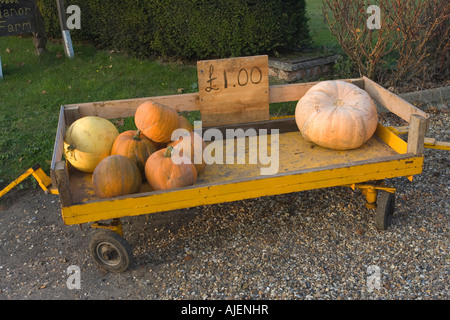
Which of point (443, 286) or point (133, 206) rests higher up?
point (133, 206)

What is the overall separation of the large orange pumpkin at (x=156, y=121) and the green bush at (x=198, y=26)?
11.2 feet

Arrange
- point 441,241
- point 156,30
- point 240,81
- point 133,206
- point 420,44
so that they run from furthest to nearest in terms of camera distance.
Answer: point 156,30
point 420,44
point 240,81
point 441,241
point 133,206

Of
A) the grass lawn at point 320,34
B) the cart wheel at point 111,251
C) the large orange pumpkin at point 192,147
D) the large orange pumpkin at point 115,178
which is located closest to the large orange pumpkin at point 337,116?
the large orange pumpkin at point 192,147

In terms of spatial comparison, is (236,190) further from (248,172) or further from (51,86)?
(51,86)

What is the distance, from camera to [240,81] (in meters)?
4.38

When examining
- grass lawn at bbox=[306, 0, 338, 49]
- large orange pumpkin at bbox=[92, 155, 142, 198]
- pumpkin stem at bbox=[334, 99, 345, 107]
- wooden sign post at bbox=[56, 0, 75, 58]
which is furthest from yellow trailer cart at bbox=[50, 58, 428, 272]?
wooden sign post at bbox=[56, 0, 75, 58]

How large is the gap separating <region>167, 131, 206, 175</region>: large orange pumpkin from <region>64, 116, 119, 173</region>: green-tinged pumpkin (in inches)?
21.7

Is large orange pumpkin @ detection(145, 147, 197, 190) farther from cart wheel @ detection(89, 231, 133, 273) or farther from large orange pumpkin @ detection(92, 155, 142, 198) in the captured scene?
cart wheel @ detection(89, 231, 133, 273)

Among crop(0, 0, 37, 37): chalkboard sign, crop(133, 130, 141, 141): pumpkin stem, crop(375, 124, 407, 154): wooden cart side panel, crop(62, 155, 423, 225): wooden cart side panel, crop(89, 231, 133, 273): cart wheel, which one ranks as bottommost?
crop(89, 231, 133, 273): cart wheel

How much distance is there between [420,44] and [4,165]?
515cm

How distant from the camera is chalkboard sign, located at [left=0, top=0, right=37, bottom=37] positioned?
25.2 ft

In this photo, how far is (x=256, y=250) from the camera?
3.82 m

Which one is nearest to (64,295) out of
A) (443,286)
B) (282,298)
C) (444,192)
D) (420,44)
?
(282,298)

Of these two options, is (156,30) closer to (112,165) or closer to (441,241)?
(112,165)
